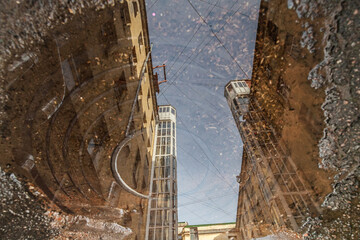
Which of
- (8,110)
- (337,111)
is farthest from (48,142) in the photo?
(337,111)

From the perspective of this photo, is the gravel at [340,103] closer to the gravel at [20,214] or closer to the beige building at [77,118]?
the beige building at [77,118]

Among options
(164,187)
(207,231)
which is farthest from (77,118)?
(207,231)

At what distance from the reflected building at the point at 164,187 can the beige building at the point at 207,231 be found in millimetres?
7004

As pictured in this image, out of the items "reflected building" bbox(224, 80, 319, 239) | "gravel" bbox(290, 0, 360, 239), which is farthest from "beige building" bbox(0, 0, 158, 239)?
"reflected building" bbox(224, 80, 319, 239)

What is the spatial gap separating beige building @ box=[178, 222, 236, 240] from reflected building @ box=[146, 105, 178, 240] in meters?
7.00

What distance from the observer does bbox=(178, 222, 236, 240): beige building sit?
14.3 m

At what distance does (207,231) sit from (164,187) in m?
8.72

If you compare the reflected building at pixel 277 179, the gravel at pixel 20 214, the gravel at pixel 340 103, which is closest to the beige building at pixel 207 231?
the reflected building at pixel 277 179

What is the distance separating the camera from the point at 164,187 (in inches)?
381

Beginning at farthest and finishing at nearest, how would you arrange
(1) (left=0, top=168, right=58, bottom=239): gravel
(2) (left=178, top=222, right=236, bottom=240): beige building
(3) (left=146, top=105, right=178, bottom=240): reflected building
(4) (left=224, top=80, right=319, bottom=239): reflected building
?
(2) (left=178, top=222, right=236, bottom=240): beige building → (3) (left=146, top=105, right=178, bottom=240): reflected building → (4) (left=224, top=80, right=319, bottom=239): reflected building → (1) (left=0, top=168, right=58, bottom=239): gravel

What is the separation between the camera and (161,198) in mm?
9258

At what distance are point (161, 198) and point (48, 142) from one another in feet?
25.1

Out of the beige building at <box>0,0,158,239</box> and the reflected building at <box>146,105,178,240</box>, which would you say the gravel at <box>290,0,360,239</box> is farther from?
the reflected building at <box>146,105,178,240</box>

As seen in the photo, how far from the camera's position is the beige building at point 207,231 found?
1427cm
